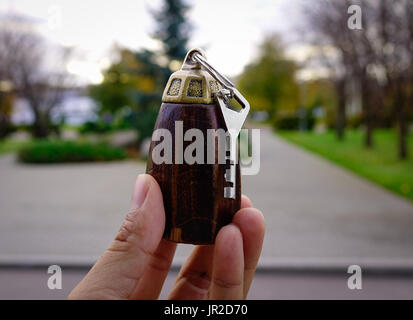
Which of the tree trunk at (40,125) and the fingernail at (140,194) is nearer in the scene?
the fingernail at (140,194)

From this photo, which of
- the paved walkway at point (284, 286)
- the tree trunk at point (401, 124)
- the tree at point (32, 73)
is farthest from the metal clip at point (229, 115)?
the tree at point (32, 73)

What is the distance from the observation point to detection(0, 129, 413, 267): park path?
5.91 m

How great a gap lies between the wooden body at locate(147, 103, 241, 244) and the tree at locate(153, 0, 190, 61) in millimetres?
14540

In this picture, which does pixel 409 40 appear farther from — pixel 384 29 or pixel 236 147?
pixel 236 147

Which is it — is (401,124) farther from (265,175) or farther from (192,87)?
(192,87)

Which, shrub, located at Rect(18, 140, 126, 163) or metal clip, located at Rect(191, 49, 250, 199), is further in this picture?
shrub, located at Rect(18, 140, 126, 163)

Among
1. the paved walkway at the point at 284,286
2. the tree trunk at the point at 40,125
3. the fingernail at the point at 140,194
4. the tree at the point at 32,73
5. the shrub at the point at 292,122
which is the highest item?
the shrub at the point at 292,122

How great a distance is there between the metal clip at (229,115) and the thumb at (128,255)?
0.95ft

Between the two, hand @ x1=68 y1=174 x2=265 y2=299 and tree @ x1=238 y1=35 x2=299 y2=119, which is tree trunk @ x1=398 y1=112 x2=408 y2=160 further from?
tree @ x1=238 y1=35 x2=299 y2=119

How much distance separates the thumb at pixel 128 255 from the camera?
1.59 m

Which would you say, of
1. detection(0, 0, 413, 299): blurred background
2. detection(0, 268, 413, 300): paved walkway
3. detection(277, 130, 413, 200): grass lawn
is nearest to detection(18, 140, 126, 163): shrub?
detection(0, 0, 413, 299): blurred background

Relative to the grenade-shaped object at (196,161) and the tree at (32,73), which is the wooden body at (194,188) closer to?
the grenade-shaped object at (196,161)
